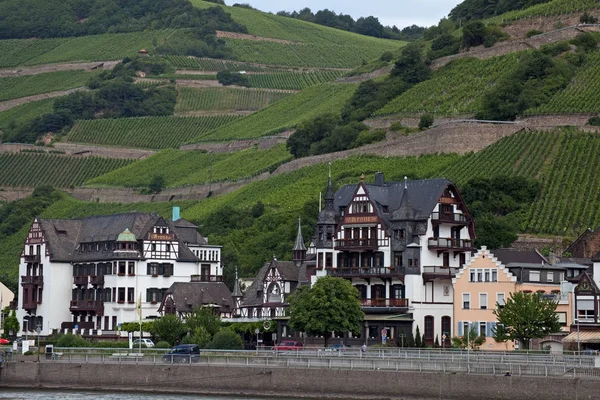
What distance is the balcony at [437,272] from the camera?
309 feet

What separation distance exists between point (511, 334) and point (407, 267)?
1108 centimetres

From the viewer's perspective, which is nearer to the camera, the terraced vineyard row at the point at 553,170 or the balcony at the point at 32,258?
the balcony at the point at 32,258

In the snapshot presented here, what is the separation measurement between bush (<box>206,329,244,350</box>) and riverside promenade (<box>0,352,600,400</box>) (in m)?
7.67

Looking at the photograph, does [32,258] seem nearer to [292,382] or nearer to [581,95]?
[292,382]

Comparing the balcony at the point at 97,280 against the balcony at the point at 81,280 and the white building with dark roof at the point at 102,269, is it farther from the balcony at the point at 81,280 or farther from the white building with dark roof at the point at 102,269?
the balcony at the point at 81,280

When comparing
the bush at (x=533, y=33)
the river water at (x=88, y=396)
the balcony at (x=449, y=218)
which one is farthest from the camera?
the bush at (x=533, y=33)

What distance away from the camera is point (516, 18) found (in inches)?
7082

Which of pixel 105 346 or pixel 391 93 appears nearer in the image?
pixel 105 346

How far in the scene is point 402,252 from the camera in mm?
95125

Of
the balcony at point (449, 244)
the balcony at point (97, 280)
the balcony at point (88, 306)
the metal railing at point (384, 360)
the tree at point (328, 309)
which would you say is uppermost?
the balcony at point (449, 244)

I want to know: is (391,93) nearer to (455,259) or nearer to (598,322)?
(455,259)

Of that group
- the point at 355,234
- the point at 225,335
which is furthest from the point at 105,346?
the point at 355,234

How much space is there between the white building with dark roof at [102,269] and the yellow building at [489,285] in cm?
2634

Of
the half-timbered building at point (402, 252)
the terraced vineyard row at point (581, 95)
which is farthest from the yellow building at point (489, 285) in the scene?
the terraced vineyard row at point (581, 95)
